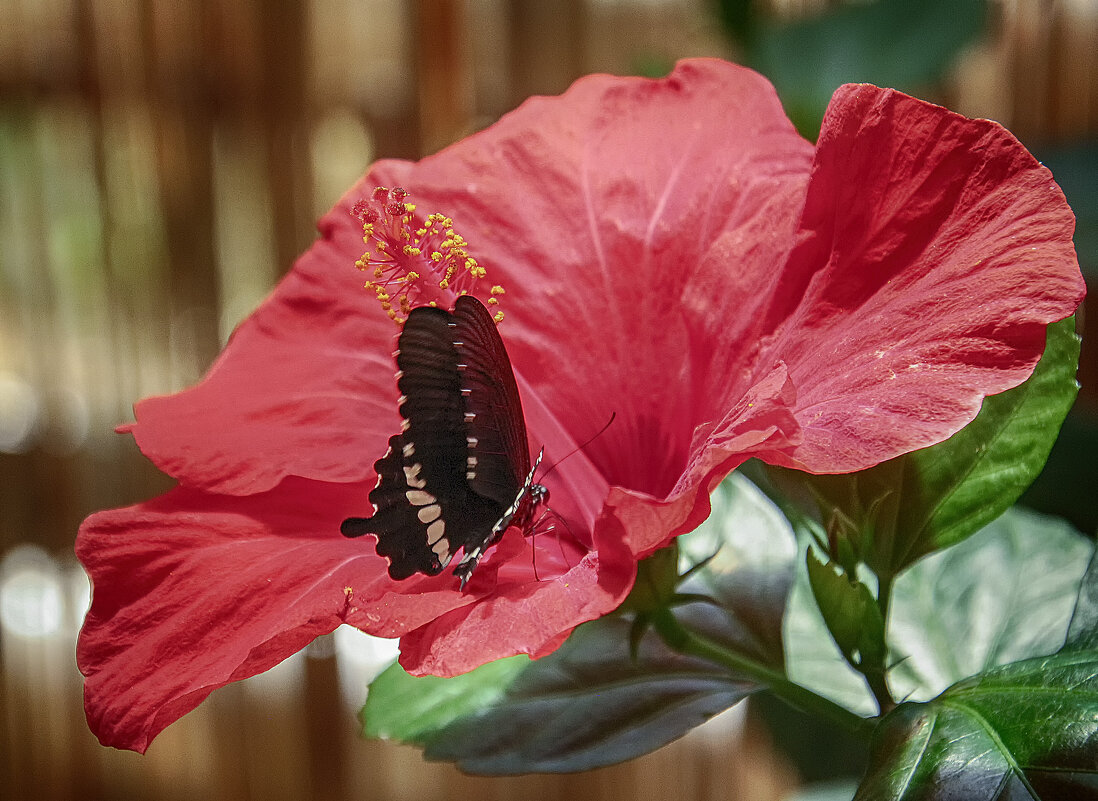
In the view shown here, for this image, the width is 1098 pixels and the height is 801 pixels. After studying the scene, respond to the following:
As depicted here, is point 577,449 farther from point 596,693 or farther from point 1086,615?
point 1086,615

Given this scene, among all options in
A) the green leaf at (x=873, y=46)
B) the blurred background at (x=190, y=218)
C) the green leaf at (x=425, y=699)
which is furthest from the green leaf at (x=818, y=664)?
the blurred background at (x=190, y=218)

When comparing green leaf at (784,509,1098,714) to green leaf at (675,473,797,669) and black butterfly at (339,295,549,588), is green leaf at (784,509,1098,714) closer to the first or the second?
green leaf at (675,473,797,669)

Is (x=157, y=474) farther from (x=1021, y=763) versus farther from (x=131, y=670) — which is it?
A: (x=1021, y=763)

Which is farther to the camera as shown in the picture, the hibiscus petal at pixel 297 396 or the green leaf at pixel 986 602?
the green leaf at pixel 986 602

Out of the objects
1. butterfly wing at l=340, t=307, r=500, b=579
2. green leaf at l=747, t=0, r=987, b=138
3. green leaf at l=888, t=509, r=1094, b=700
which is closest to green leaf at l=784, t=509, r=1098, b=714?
green leaf at l=888, t=509, r=1094, b=700

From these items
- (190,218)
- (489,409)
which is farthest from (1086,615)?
(190,218)

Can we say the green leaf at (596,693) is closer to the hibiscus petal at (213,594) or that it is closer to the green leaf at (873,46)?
the hibiscus petal at (213,594)
